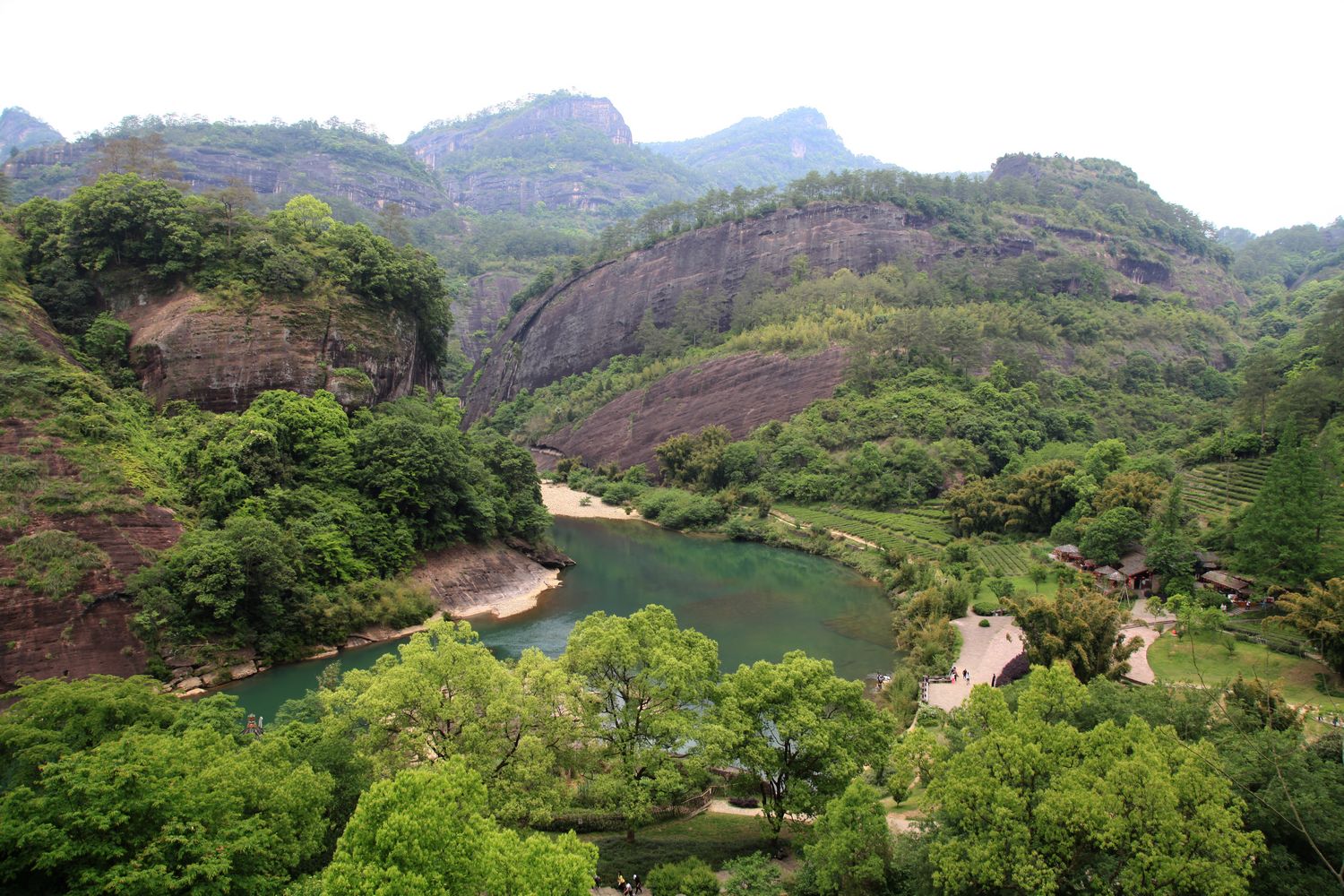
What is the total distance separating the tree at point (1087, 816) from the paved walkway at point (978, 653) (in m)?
11.1

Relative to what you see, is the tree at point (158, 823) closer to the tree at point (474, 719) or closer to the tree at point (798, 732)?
the tree at point (474, 719)

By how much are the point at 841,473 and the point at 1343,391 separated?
28821mm

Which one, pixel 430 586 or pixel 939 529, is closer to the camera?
pixel 430 586

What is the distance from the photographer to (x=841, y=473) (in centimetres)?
5734

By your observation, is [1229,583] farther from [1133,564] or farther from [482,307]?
[482,307]

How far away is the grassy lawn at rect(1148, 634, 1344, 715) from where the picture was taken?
2010 centimetres

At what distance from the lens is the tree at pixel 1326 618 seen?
20.0 meters

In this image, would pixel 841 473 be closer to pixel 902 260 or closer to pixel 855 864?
pixel 902 260

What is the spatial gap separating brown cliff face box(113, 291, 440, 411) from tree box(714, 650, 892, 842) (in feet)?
100

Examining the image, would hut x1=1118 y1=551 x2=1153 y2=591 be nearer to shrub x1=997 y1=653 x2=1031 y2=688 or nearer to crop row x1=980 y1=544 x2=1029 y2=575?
crop row x1=980 y1=544 x2=1029 y2=575

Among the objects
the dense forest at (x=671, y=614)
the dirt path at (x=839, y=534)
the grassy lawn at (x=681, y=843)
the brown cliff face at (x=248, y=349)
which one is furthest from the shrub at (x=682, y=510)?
the grassy lawn at (x=681, y=843)

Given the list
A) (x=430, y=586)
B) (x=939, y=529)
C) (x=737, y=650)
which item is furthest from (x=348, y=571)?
(x=939, y=529)

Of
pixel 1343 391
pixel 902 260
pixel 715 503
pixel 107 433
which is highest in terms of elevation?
pixel 902 260

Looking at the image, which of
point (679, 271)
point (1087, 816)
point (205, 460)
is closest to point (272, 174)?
point (679, 271)
